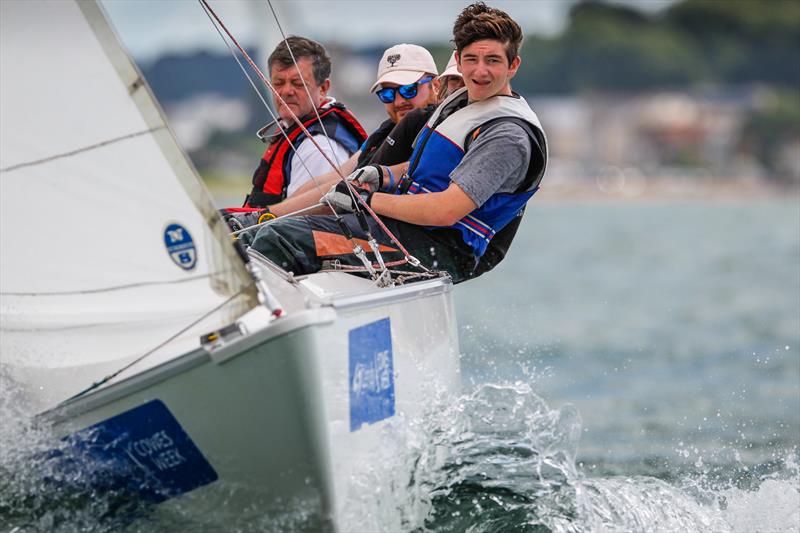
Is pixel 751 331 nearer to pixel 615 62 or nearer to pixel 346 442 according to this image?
pixel 346 442

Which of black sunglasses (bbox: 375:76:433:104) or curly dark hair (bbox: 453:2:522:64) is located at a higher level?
curly dark hair (bbox: 453:2:522:64)

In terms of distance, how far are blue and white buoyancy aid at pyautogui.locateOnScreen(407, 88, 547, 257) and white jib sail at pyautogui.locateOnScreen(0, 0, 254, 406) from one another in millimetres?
838

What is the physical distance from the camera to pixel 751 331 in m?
9.79

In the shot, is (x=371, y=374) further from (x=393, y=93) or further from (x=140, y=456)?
(x=393, y=93)

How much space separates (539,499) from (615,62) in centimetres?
7566

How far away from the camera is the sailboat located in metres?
2.43

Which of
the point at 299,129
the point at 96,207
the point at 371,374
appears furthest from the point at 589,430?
the point at 96,207

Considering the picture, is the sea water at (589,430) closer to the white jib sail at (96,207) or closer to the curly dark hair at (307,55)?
the white jib sail at (96,207)

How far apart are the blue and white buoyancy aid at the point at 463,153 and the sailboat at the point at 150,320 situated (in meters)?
0.62

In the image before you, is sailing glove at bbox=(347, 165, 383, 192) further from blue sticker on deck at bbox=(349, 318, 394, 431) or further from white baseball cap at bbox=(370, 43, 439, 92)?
blue sticker on deck at bbox=(349, 318, 394, 431)

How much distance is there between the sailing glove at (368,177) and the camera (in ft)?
10.5

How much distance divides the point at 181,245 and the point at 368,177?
2.71 ft

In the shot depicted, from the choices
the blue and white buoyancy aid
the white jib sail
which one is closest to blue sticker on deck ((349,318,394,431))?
the white jib sail

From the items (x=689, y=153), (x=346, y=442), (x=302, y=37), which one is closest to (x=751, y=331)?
(x=302, y=37)
